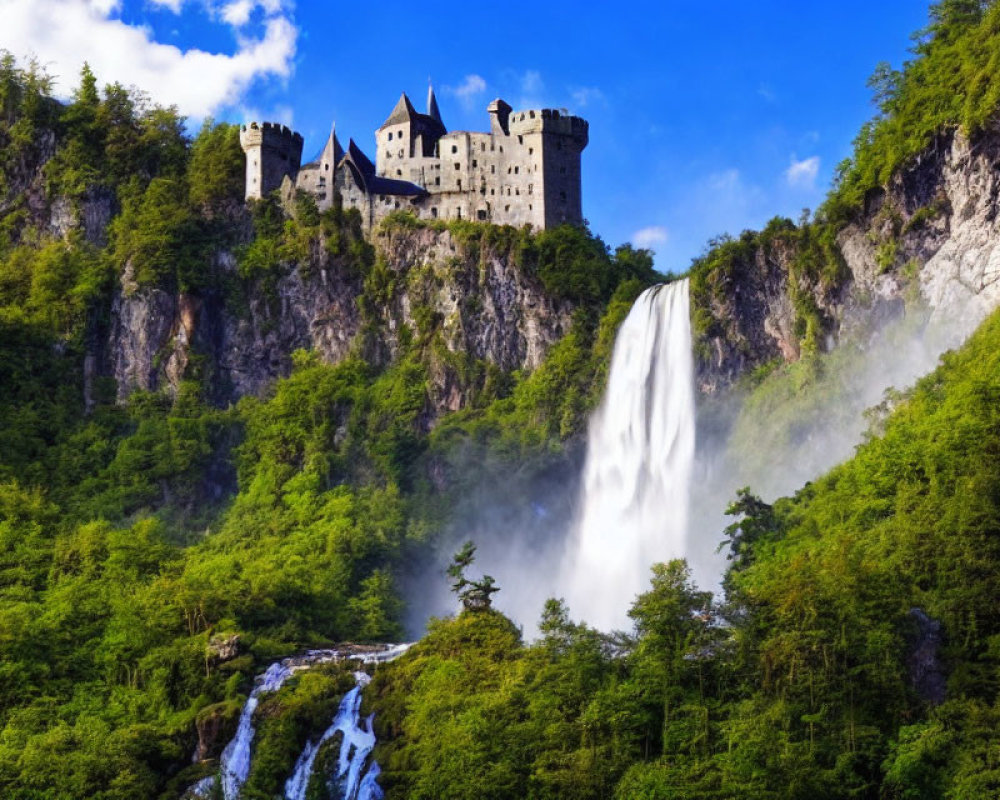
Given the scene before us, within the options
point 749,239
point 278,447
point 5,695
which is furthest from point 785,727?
point 278,447

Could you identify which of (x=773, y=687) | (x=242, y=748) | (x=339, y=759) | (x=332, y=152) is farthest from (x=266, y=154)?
(x=773, y=687)

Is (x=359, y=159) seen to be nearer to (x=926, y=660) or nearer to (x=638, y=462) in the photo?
(x=638, y=462)

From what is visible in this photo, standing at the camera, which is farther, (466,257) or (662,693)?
(466,257)

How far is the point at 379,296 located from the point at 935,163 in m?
35.0

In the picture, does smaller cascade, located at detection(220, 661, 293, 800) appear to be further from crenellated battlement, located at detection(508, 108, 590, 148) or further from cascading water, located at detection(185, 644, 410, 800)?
crenellated battlement, located at detection(508, 108, 590, 148)

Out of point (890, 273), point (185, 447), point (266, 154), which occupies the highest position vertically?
point (266, 154)

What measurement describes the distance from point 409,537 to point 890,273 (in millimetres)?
27517

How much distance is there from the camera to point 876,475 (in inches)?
2473

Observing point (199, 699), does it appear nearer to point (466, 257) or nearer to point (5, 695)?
point (5, 695)

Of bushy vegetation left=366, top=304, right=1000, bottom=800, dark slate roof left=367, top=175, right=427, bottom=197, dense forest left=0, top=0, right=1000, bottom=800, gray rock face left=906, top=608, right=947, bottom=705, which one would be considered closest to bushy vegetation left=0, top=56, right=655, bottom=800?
dense forest left=0, top=0, right=1000, bottom=800

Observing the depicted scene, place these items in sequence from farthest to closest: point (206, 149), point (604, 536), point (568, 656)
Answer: point (206, 149), point (604, 536), point (568, 656)

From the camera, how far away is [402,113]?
10206 cm

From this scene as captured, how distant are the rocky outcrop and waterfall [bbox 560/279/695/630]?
80.2 inches

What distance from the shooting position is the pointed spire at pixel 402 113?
101875 millimetres
